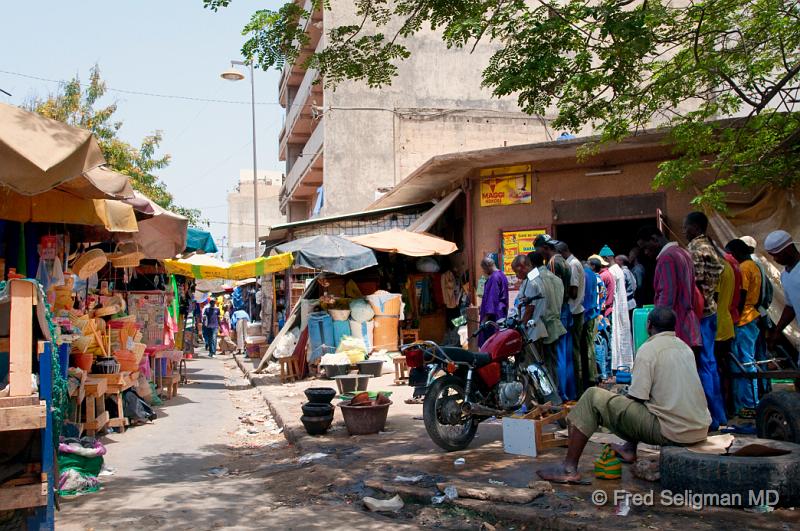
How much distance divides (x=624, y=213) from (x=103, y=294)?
336 inches

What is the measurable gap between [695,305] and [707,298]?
0.36 metres

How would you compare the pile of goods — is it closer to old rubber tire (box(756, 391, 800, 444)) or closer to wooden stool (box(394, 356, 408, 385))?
old rubber tire (box(756, 391, 800, 444))

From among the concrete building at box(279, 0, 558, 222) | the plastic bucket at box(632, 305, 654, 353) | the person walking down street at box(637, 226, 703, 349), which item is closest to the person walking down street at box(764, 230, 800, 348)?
the person walking down street at box(637, 226, 703, 349)

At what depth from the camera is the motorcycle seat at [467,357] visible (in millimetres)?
6539

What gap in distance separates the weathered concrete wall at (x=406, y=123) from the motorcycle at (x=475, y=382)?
51.4 feet

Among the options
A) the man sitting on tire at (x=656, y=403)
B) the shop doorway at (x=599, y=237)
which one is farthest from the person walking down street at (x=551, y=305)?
the shop doorway at (x=599, y=237)

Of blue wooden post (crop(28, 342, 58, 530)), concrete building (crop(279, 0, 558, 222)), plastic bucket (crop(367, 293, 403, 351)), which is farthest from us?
concrete building (crop(279, 0, 558, 222))

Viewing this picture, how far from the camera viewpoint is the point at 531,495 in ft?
15.7

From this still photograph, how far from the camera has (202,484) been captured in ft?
19.9

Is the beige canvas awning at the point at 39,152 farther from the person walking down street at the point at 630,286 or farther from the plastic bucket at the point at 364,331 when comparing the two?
the plastic bucket at the point at 364,331

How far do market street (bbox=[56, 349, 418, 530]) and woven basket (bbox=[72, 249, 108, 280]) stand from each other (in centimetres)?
203

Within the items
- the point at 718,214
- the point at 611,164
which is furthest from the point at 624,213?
the point at 718,214

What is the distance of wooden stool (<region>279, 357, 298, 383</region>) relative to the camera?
44.5ft

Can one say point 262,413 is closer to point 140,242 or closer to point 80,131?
point 140,242
